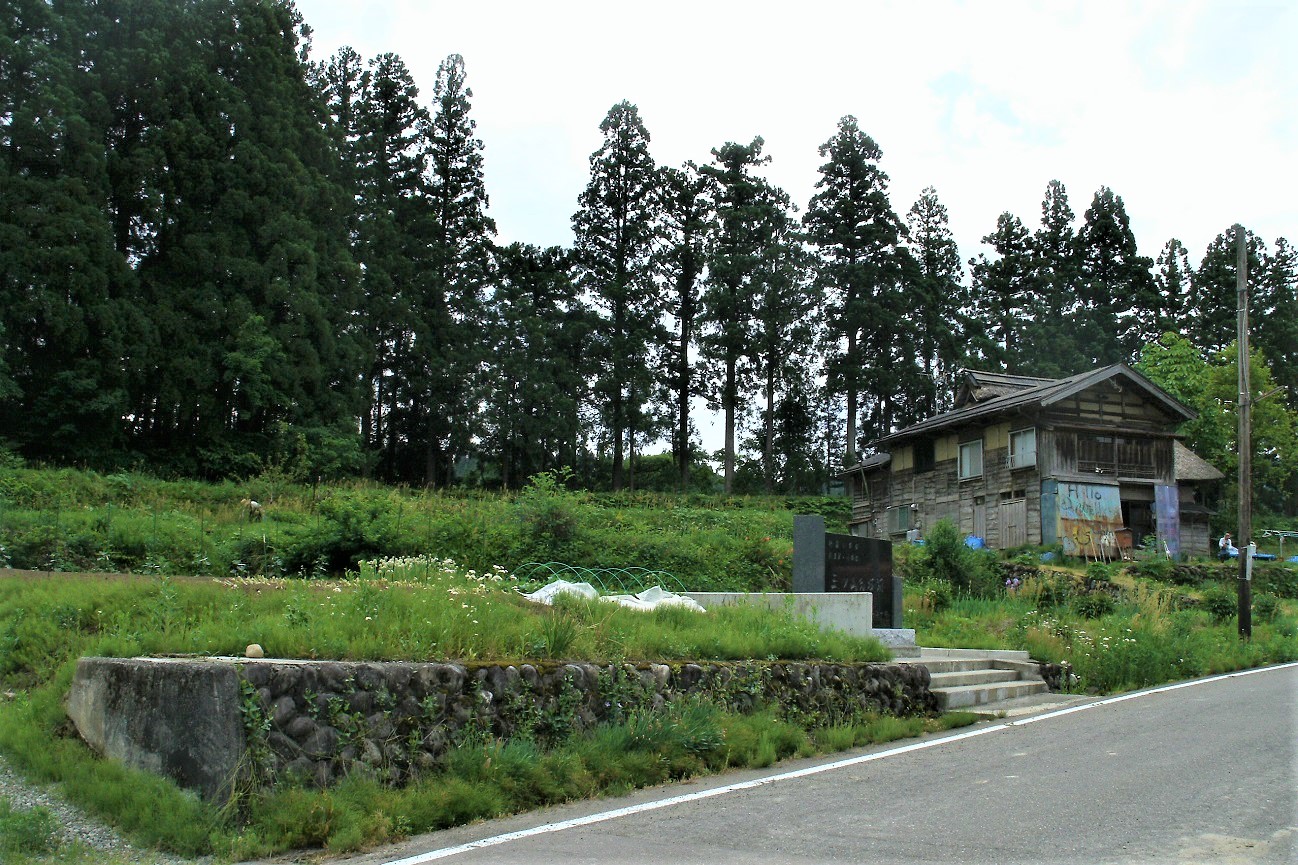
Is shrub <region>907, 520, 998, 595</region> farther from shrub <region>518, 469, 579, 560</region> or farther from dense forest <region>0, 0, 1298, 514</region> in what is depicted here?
dense forest <region>0, 0, 1298, 514</region>

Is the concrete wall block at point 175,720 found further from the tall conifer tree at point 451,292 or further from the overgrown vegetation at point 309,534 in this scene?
the tall conifer tree at point 451,292

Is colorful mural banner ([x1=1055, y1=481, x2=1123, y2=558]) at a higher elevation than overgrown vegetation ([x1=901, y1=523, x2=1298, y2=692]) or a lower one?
higher

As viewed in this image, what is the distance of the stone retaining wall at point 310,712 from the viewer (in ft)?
18.8

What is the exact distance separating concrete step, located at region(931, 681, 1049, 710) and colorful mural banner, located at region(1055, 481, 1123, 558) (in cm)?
2405

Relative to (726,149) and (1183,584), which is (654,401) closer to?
(726,149)

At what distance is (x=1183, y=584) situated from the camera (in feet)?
100

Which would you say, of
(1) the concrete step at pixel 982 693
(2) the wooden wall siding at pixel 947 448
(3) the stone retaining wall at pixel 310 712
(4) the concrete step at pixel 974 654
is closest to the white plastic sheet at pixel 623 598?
(3) the stone retaining wall at pixel 310 712

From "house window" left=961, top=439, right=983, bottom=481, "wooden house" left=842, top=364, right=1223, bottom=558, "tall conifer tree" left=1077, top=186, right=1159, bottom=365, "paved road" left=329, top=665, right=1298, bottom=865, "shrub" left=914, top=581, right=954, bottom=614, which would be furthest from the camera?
"tall conifer tree" left=1077, top=186, right=1159, bottom=365

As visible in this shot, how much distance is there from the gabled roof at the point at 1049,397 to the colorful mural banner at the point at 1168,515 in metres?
3.16

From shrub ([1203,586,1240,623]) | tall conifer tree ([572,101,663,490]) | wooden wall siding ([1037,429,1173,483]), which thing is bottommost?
shrub ([1203,586,1240,623])

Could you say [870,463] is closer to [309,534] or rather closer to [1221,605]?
[1221,605]

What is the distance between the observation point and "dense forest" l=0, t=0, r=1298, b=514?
3147 cm

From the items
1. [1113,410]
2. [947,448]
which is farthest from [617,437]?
[1113,410]

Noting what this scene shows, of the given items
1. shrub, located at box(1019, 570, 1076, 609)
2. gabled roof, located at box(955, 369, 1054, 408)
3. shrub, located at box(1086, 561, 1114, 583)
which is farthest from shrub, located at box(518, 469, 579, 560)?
gabled roof, located at box(955, 369, 1054, 408)
